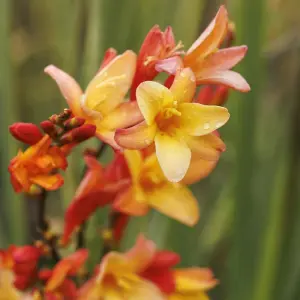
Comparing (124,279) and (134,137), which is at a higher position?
(134,137)

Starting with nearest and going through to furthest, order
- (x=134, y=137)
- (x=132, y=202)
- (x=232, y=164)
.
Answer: (x=134, y=137)
(x=132, y=202)
(x=232, y=164)

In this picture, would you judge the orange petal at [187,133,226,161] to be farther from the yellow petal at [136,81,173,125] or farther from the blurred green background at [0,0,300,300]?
the blurred green background at [0,0,300,300]

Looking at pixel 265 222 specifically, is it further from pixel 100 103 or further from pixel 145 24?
pixel 100 103

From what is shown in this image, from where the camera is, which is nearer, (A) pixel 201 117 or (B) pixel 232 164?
(A) pixel 201 117

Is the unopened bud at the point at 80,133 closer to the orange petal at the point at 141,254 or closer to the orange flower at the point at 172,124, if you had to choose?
the orange flower at the point at 172,124

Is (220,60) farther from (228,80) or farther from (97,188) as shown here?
(97,188)

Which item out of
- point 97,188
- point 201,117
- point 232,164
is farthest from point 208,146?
point 232,164

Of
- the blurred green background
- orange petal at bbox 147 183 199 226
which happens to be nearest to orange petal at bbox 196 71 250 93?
orange petal at bbox 147 183 199 226
